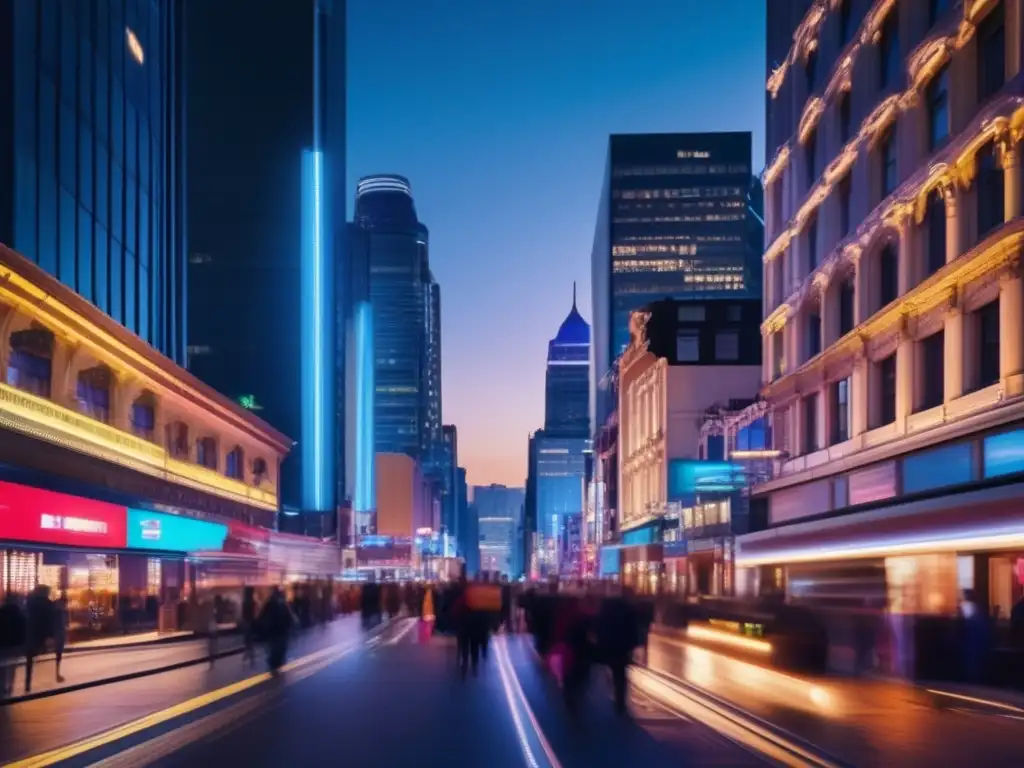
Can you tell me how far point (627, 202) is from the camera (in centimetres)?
19012

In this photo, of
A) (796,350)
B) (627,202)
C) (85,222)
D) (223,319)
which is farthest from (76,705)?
(627,202)

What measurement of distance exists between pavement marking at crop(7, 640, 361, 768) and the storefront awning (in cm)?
1399

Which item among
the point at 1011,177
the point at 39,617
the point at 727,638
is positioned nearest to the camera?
the point at 39,617

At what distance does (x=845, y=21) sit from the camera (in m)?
41.1

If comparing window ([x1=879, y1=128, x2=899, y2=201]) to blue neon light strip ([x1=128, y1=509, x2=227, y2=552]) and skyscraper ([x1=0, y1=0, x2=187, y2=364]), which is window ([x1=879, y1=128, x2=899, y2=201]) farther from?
skyscraper ([x1=0, y1=0, x2=187, y2=364])

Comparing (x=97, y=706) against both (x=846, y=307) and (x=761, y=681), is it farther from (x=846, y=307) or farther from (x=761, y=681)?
(x=846, y=307)

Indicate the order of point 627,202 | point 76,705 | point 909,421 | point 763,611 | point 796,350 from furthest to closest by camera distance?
point 627,202 < point 796,350 < point 909,421 < point 763,611 < point 76,705

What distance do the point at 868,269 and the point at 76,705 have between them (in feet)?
83.6

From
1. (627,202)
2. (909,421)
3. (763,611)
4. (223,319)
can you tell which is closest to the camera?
(763,611)

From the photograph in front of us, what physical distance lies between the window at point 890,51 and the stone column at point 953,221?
5.79 meters

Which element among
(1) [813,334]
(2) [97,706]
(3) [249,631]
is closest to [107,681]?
(2) [97,706]

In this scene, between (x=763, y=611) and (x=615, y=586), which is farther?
(x=763, y=611)

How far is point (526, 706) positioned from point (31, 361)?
756 inches

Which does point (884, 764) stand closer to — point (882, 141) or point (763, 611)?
point (763, 611)
